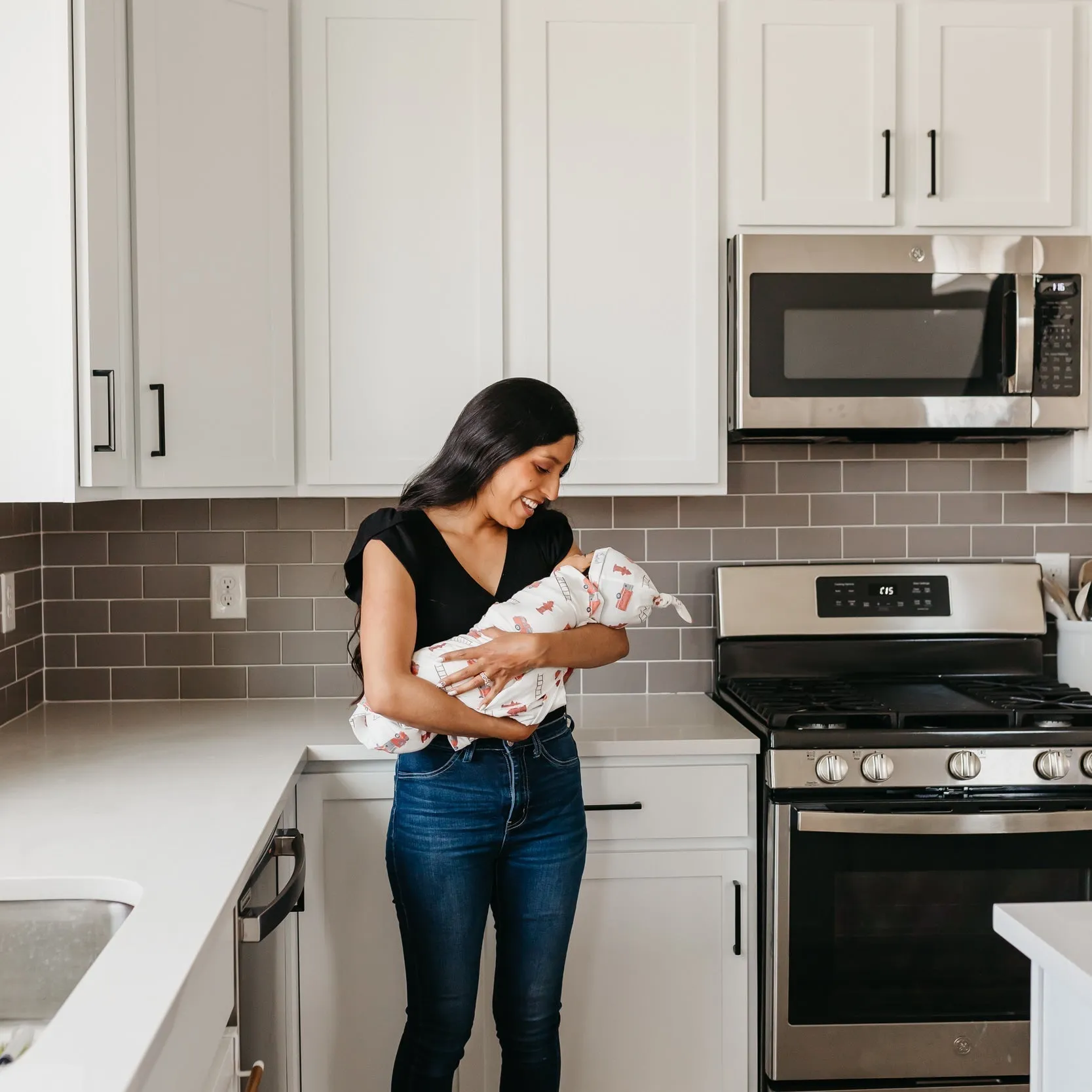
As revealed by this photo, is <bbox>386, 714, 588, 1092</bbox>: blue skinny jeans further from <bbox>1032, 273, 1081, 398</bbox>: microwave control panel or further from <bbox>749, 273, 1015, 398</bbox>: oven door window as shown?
<bbox>1032, 273, 1081, 398</bbox>: microwave control panel

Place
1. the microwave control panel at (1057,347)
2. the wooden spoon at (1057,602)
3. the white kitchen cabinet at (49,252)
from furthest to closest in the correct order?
1. the wooden spoon at (1057,602)
2. the microwave control panel at (1057,347)
3. the white kitchen cabinet at (49,252)

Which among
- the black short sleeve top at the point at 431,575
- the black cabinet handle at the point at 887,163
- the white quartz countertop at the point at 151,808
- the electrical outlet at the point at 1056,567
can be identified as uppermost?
the black cabinet handle at the point at 887,163

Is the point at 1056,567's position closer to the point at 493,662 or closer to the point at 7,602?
the point at 493,662

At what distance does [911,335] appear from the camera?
2.29m

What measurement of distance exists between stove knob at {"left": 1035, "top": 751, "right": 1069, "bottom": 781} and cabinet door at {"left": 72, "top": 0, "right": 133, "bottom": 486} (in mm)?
1770

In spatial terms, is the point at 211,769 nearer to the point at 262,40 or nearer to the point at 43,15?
the point at 43,15

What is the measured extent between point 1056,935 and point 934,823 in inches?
38.0

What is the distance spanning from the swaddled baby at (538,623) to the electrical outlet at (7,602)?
936 mm

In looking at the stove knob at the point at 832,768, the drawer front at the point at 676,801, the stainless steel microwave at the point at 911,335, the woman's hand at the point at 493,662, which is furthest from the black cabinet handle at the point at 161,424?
the stove knob at the point at 832,768

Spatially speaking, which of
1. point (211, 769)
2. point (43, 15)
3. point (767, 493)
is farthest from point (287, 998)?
point (43, 15)

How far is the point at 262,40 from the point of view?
211cm

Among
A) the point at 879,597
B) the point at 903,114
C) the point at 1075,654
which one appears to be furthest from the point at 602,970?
the point at 903,114

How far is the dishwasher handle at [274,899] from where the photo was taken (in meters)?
1.35

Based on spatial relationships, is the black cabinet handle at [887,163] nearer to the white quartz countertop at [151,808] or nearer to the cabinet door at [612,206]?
the cabinet door at [612,206]
